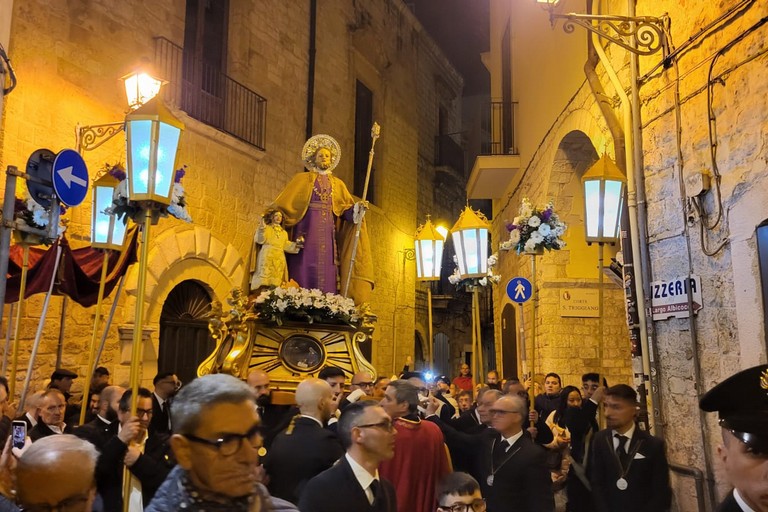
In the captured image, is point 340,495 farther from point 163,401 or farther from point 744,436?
point 163,401

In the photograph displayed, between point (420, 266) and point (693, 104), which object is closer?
point (693, 104)

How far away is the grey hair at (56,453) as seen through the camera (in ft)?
6.16

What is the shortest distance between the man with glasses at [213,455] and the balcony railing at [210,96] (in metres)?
8.85

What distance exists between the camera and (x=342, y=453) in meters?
3.73

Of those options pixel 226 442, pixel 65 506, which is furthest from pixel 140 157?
pixel 226 442

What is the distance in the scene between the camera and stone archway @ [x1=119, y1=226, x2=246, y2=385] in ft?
29.7

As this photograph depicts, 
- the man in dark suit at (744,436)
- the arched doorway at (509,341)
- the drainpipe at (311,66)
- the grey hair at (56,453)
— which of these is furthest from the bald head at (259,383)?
the drainpipe at (311,66)

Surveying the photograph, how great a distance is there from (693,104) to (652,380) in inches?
90.5

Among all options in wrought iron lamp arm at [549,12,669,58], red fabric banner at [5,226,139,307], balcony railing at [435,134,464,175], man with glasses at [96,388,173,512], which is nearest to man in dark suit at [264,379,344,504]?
man with glasses at [96,388,173,512]

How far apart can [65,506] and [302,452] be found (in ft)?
6.14

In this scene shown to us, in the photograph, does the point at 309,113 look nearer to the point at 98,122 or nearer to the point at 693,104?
the point at 98,122

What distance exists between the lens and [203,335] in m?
10.7

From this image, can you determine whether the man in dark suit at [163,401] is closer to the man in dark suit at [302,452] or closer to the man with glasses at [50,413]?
the man with glasses at [50,413]

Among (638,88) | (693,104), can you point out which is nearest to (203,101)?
(638,88)
